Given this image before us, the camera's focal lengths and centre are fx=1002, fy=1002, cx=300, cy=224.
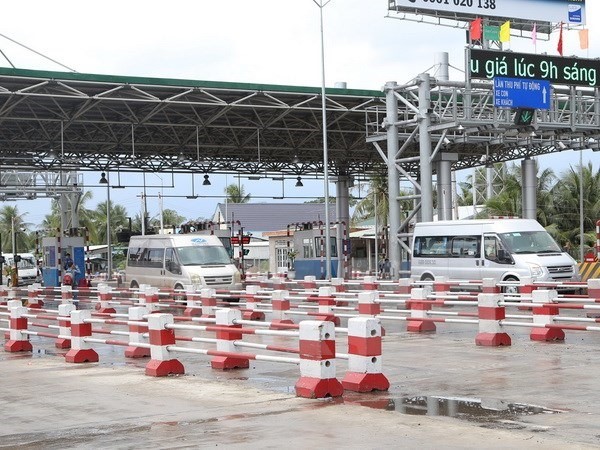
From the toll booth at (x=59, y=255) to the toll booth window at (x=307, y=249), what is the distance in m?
10.2

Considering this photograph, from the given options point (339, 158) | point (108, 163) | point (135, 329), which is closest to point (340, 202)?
point (339, 158)

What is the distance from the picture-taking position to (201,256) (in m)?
29.4

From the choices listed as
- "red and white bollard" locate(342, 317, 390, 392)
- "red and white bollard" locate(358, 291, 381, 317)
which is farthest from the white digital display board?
"red and white bollard" locate(342, 317, 390, 392)

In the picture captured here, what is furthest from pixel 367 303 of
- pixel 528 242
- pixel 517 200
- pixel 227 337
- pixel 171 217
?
pixel 171 217

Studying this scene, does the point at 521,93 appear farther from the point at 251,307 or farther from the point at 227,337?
the point at 227,337

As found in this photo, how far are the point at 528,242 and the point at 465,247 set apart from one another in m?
1.87

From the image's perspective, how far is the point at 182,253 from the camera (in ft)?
96.3

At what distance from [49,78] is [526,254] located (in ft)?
52.0

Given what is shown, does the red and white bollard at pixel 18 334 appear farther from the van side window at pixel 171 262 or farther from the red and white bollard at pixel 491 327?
the van side window at pixel 171 262

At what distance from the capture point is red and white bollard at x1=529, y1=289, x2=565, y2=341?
15.7 m

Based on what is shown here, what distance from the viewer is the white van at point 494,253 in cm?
2620

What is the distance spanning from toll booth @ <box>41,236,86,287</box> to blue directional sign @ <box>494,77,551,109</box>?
19982mm

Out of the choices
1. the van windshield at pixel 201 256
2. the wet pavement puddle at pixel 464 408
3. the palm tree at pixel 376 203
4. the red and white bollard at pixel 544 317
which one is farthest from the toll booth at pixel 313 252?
the wet pavement puddle at pixel 464 408

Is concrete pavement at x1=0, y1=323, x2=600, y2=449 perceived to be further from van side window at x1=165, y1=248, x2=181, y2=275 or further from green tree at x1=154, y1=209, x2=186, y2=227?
green tree at x1=154, y1=209, x2=186, y2=227
